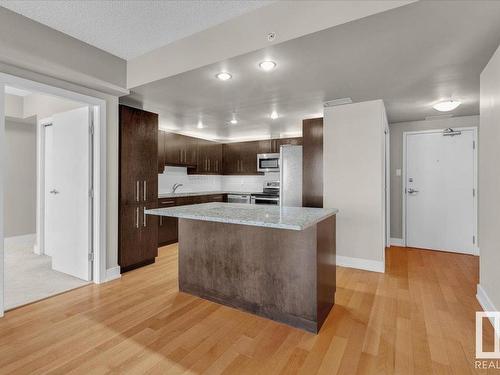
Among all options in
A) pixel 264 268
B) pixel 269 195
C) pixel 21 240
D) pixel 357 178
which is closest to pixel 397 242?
pixel 357 178

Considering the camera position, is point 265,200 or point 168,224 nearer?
point 168,224

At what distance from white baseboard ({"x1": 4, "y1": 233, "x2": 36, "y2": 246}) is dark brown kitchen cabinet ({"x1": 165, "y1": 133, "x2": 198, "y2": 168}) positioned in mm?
2903

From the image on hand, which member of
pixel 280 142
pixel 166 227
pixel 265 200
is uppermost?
pixel 280 142

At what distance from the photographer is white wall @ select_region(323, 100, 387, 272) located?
342 centimetres

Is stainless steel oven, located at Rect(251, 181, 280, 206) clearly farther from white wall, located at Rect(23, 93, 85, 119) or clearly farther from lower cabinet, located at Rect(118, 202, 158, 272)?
white wall, located at Rect(23, 93, 85, 119)

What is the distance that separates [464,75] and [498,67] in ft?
2.16

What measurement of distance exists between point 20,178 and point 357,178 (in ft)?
19.8

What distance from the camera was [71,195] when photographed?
3.26 meters

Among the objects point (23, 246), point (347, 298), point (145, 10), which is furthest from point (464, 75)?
point (23, 246)

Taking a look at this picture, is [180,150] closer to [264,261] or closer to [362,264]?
[264,261]

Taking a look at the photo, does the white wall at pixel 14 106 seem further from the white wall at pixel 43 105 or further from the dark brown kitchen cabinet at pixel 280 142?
the dark brown kitchen cabinet at pixel 280 142

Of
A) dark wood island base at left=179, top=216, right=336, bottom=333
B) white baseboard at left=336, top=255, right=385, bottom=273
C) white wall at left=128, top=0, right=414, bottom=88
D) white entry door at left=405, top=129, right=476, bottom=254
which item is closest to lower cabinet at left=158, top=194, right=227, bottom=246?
dark wood island base at left=179, top=216, right=336, bottom=333

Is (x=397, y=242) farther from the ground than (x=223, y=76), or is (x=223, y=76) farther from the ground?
(x=223, y=76)

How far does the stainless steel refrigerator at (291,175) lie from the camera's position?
4.27 metres
